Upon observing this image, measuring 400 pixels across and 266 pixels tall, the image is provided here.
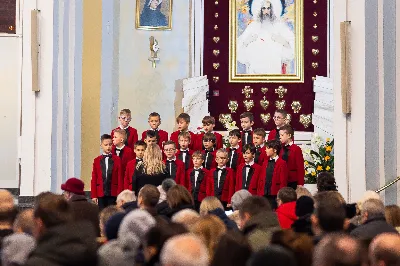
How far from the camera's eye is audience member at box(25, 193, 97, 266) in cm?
660

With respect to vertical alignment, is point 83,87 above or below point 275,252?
above

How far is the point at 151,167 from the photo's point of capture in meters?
14.2

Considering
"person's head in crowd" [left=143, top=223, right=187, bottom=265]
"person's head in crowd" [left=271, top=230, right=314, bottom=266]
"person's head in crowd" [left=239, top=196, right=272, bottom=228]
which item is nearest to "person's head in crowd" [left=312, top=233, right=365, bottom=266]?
"person's head in crowd" [left=271, top=230, right=314, bottom=266]

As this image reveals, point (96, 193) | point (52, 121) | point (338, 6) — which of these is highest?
point (338, 6)

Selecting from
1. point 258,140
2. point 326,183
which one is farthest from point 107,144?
point 326,183

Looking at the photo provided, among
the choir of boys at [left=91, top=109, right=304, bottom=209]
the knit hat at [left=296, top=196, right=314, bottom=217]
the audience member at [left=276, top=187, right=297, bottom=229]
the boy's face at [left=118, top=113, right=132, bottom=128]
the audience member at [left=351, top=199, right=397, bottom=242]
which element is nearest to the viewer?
the audience member at [left=351, top=199, right=397, bottom=242]

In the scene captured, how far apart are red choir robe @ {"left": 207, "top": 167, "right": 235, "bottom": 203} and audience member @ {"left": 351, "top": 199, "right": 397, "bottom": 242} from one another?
540 centimetres

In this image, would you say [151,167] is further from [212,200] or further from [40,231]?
[40,231]

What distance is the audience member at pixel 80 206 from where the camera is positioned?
9570 mm

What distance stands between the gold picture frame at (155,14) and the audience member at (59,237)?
1145 cm

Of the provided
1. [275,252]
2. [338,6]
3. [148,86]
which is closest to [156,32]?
[148,86]

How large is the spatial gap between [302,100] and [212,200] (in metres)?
9.76

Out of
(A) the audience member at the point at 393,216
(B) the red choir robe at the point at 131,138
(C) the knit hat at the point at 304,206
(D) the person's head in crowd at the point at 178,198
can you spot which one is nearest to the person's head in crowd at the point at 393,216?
(A) the audience member at the point at 393,216

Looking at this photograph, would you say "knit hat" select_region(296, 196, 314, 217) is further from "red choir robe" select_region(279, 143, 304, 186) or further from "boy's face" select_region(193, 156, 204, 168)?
"red choir robe" select_region(279, 143, 304, 186)
